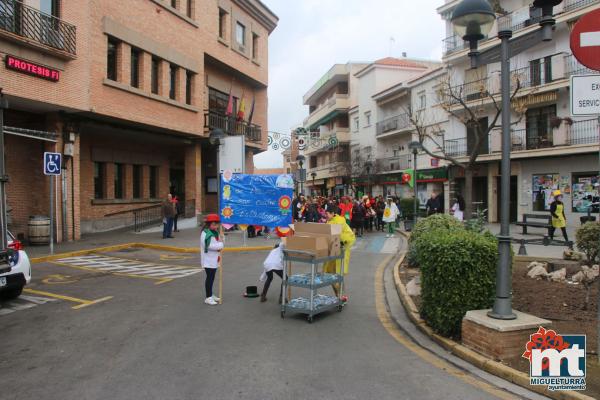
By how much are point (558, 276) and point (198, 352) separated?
6.49 meters

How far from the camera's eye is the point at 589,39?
4230 mm

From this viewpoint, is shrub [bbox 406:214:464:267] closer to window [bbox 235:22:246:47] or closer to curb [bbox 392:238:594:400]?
curb [bbox 392:238:594:400]

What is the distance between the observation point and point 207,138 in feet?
77.5

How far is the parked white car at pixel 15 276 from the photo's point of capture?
294 inches

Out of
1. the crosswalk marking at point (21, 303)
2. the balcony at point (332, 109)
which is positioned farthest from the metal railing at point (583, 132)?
the balcony at point (332, 109)

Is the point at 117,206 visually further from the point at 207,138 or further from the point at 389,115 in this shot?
the point at 389,115

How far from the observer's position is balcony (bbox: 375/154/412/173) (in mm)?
36750

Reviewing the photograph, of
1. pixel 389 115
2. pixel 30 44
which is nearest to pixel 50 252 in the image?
pixel 30 44

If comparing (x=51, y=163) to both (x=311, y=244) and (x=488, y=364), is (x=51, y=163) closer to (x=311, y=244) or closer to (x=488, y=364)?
(x=311, y=244)

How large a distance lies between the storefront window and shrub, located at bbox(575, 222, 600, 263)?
1772 centimetres

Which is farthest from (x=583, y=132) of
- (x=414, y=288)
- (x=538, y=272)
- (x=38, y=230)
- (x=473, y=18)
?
(x=38, y=230)

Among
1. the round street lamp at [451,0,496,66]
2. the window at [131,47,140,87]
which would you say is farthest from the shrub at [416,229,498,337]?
the window at [131,47,140,87]

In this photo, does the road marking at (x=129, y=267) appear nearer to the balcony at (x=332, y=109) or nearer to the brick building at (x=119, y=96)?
the brick building at (x=119, y=96)

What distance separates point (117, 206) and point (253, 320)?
16775mm
